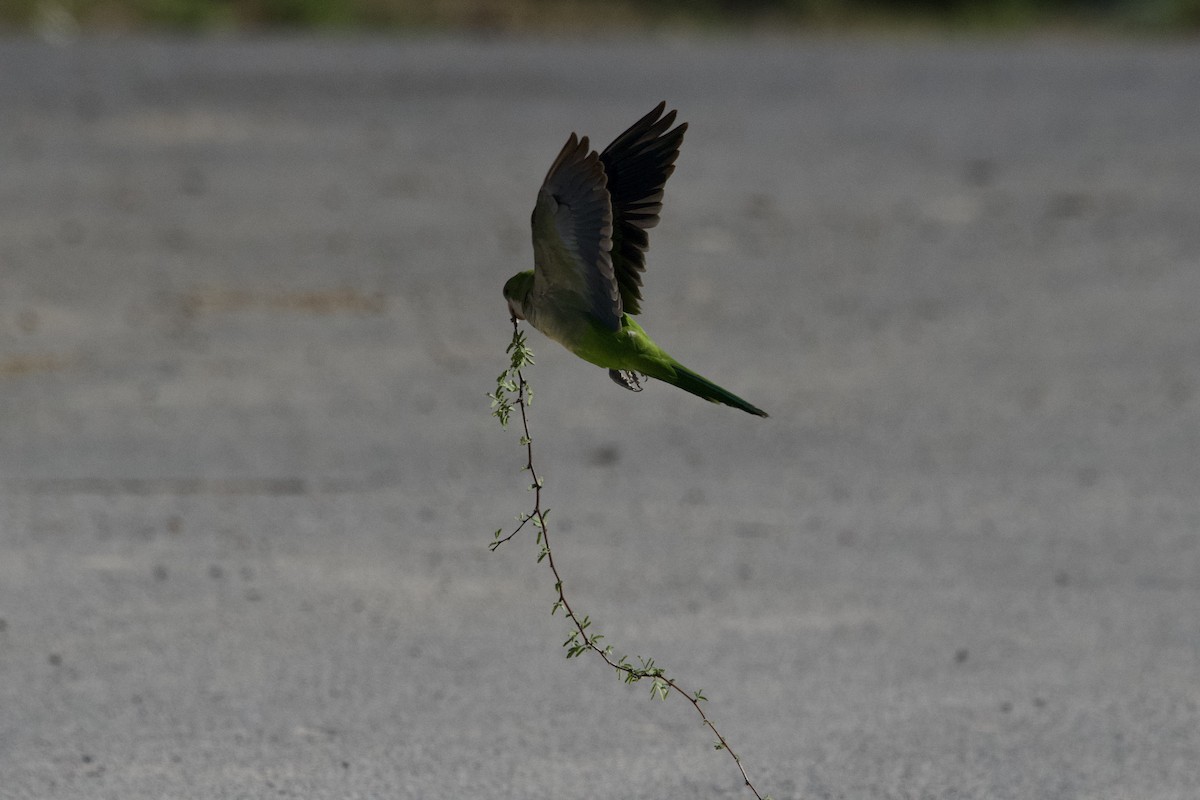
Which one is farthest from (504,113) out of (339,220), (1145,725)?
(1145,725)

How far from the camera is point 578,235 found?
2.50 meters

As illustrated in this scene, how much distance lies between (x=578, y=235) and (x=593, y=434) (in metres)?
4.27

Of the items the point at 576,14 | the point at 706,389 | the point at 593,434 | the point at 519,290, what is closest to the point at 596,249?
the point at 519,290

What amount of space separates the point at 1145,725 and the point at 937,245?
492cm

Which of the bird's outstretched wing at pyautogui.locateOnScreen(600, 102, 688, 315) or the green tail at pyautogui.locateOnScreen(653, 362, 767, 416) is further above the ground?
the bird's outstretched wing at pyautogui.locateOnScreen(600, 102, 688, 315)

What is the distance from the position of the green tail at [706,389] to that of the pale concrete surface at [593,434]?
1.58m

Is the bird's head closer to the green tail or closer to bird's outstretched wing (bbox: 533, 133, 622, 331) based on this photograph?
bird's outstretched wing (bbox: 533, 133, 622, 331)

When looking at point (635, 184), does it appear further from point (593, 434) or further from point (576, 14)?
point (576, 14)

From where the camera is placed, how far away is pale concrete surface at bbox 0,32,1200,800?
4.14 m

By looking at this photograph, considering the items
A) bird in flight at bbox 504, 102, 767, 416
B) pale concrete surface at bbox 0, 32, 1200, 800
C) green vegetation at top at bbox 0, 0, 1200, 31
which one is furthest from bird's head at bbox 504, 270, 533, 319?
green vegetation at top at bbox 0, 0, 1200, 31

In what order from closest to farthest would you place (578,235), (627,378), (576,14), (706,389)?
(706,389) < (578,235) < (627,378) < (576,14)

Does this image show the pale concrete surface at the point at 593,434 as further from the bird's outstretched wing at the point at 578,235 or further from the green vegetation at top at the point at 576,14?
the bird's outstretched wing at the point at 578,235

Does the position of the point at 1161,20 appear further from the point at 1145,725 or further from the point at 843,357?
the point at 1145,725

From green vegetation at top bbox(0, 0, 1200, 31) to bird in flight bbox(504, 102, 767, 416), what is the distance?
34.2 feet
